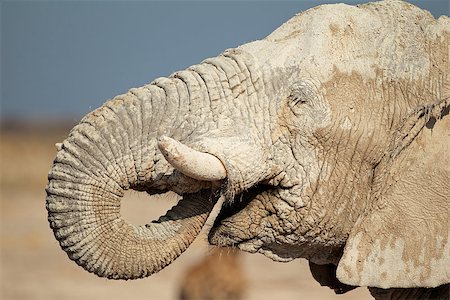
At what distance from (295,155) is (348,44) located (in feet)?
1.94

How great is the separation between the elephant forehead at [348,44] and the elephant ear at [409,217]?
0.92ft

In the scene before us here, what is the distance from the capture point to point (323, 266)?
19.4 ft

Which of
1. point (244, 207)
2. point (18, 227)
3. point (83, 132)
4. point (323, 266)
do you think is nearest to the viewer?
point (83, 132)

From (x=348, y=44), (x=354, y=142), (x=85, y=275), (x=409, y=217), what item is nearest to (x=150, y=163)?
(x=354, y=142)

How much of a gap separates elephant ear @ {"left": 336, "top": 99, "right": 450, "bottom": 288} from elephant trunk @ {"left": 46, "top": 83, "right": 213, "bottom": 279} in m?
0.85

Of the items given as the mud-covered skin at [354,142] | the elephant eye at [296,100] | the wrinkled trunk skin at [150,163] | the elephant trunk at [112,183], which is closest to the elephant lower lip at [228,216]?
the mud-covered skin at [354,142]

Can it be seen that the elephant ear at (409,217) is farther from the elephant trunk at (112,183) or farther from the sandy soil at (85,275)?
the sandy soil at (85,275)

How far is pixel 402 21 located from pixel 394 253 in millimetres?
1115

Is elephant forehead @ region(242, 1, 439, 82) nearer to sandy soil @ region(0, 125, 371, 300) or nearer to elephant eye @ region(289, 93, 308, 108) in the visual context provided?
elephant eye @ region(289, 93, 308, 108)

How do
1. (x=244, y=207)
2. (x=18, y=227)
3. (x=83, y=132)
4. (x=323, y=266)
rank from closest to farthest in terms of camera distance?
1. (x=83, y=132)
2. (x=244, y=207)
3. (x=323, y=266)
4. (x=18, y=227)

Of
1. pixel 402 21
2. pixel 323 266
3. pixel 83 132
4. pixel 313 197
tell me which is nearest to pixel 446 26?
pixel 402 21

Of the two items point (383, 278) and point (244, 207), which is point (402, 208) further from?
point (244, 207)

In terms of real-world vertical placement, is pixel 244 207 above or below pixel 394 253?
above

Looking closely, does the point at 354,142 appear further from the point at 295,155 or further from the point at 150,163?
the point at 150,163
